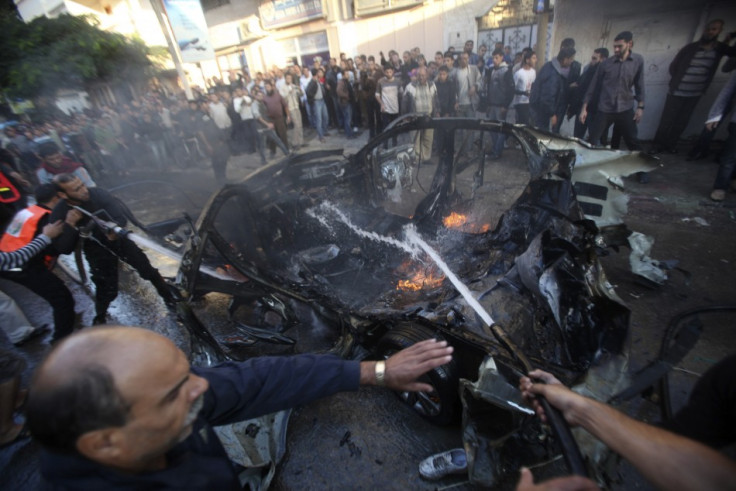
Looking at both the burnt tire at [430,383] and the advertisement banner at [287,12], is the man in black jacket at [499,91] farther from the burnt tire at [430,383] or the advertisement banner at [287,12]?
the advertisement banner at [287,12]

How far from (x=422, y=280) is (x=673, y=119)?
22.2 ft

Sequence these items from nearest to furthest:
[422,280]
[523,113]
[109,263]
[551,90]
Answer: [422,280], [109,263], [551,90], [523,113]

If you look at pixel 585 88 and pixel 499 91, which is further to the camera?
pixel 499 91

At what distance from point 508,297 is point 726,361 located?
3.50 feet

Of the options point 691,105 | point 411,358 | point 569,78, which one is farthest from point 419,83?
point 411,358

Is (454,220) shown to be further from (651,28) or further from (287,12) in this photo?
(287,12)

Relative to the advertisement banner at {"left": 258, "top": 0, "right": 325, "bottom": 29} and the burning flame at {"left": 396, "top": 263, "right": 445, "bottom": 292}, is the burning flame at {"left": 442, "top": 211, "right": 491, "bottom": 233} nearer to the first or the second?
the burning flame at {"left": 396, "top": 263, "right": 445, "bottom": 292}

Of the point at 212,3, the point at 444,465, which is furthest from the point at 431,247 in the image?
the point at 212,3

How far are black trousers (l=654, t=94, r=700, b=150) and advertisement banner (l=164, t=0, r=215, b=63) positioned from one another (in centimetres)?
1227

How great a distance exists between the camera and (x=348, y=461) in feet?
8.05

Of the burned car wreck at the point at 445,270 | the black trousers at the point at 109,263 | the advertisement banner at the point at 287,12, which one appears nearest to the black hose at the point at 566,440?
the burned car wreck at the point at 445,270

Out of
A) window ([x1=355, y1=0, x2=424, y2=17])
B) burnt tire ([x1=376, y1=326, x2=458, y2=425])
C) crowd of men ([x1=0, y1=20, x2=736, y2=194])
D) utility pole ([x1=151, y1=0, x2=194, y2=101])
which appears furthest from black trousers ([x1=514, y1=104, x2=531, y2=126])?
utility pole ([x1=151, y1=0, x2=194, y2=101])

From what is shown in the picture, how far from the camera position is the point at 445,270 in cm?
335

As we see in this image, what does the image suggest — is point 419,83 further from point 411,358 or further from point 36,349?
point 36,349
